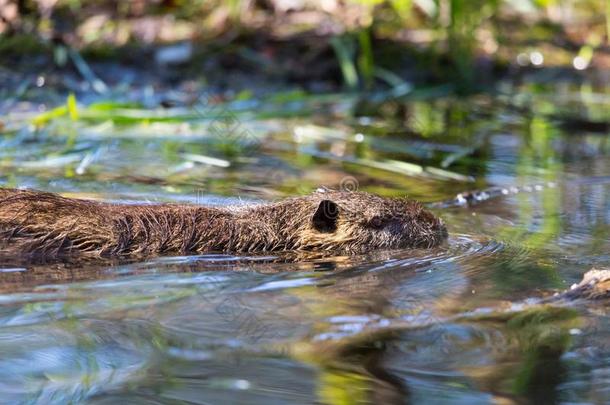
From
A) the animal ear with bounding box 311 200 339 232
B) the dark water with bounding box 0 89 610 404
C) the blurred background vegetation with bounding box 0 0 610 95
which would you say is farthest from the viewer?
the blurred background vegetation with bounding box 0 0 610 95

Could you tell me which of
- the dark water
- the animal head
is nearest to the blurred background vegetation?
the dark water

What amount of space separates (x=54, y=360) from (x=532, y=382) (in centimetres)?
126

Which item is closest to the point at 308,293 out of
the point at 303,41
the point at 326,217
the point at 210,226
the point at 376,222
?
the point at 210,226

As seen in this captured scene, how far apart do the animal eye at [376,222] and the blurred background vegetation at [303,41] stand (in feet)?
14.5

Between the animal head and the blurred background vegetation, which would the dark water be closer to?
the animal head

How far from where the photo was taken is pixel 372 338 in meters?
3.46

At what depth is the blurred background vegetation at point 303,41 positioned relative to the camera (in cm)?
954

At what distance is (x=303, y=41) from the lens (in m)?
10.1

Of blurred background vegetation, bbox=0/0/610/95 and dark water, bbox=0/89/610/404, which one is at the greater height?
blurred background vegetation, bbox=0/0/610/95

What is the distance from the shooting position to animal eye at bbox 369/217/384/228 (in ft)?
16.5

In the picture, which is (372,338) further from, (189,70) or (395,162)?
(189,70)

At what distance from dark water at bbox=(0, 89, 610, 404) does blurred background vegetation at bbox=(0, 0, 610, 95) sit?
7.73 feet

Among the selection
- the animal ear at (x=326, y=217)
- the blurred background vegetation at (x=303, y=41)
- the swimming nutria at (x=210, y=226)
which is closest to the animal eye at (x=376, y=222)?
the swimming nutria at (x=210, y=226)

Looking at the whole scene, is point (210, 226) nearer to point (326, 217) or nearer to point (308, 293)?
point (326, 217)
